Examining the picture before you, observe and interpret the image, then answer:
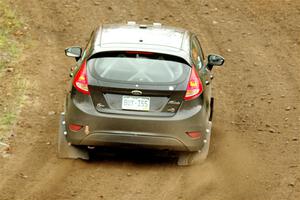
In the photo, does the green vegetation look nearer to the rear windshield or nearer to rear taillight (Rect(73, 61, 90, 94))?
rear taillight (Rect(73, 61, 90, 94))

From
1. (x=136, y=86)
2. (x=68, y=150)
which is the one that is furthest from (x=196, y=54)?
(x=68, y=150)

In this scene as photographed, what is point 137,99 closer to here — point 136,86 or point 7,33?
point 136,86

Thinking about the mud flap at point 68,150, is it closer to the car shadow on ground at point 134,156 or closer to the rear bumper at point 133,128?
the car shadow on ground at point 134,156

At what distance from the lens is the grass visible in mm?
12086

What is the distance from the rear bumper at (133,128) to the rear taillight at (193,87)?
0.19 meters

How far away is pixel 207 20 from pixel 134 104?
29.9 ft

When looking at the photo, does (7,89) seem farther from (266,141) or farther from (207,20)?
(207,20)

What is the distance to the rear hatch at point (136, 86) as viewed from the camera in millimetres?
9727

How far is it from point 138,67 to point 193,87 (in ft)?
2.47

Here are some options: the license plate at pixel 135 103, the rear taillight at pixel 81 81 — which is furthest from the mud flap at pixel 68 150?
the license plate at pixel 135 103

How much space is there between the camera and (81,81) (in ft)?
32.5

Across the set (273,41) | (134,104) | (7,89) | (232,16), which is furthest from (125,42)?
(232,16)

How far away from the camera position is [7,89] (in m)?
13.3

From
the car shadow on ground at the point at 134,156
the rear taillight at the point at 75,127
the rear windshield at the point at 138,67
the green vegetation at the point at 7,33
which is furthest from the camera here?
the green vegetation at the point at 7,33
